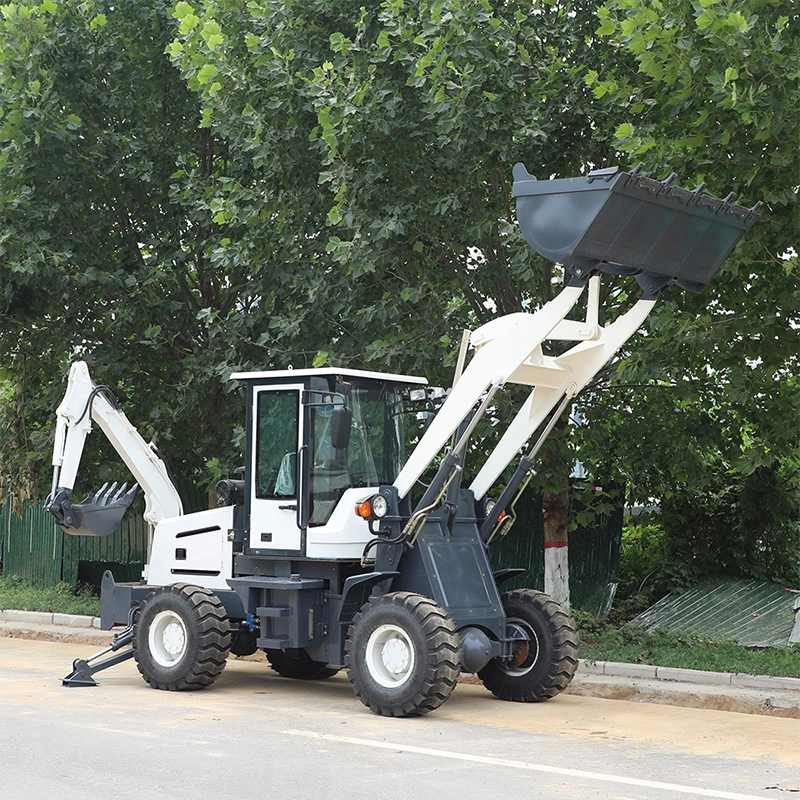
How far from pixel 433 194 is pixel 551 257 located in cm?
397

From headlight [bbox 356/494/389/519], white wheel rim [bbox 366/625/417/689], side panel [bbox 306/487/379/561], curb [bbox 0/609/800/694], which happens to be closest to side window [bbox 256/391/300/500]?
side panel [bbox 306/487/379/561]

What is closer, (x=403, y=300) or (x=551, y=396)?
(x=551, y=396)

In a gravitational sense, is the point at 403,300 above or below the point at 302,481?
above

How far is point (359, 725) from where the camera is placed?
9406 mm

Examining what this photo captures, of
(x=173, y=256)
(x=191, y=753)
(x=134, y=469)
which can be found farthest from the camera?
(x=173, y=256)

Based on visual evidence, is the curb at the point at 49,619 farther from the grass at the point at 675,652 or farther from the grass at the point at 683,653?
the grass at the point at 683,653

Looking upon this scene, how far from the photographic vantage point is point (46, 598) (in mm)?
18781

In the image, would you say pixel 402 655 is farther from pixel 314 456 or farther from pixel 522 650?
pixel 314 456

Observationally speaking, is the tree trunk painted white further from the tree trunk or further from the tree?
the tree

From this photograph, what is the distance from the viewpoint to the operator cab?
10.7m

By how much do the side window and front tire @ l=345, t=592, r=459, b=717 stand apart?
151 centimetres

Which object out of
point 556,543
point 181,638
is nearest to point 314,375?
point 181,638

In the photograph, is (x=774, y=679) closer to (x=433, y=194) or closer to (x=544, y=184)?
(x=544, y=184)

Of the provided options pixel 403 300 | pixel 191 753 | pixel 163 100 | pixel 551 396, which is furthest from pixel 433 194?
pixel 191 753
